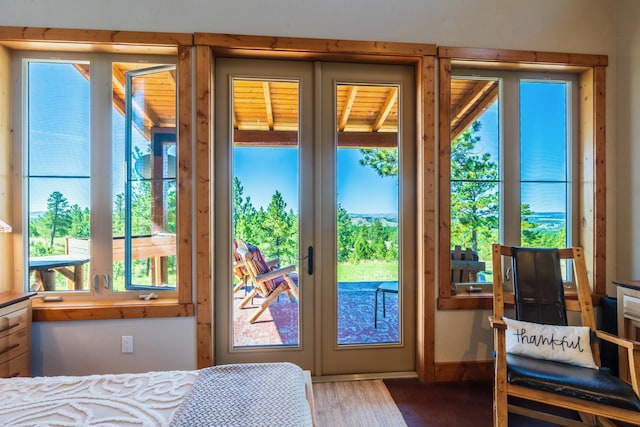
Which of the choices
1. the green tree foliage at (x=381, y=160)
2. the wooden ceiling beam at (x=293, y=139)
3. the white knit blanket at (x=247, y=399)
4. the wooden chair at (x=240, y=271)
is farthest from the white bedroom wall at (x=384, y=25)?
the white knit blanket at (x=247, y=399)

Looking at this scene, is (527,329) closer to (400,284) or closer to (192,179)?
(400,284)

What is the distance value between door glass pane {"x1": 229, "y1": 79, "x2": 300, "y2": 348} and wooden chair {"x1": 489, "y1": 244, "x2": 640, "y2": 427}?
1.45 m

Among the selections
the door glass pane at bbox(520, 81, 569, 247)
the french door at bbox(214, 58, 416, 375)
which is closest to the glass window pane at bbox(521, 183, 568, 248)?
the door glass pane at bbox(520, 81, 569, 247)

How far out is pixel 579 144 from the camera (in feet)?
8.63

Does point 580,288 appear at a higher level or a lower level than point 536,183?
lower

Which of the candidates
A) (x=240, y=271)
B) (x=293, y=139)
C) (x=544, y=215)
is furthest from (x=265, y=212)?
(x=544, y=215)

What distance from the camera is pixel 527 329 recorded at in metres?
1.93

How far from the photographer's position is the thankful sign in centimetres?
182

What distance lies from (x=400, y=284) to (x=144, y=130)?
238 centimetres

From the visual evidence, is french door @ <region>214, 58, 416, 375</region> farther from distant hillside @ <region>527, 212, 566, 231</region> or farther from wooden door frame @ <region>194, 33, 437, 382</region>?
distant hillside @ <region>527, 212, 566, 231</region>

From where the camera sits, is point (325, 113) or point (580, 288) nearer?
point (580, 288)

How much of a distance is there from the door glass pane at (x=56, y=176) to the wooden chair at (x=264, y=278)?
1200 millimetres

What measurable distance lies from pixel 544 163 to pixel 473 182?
670mm

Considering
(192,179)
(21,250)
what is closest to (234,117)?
(192,179)
